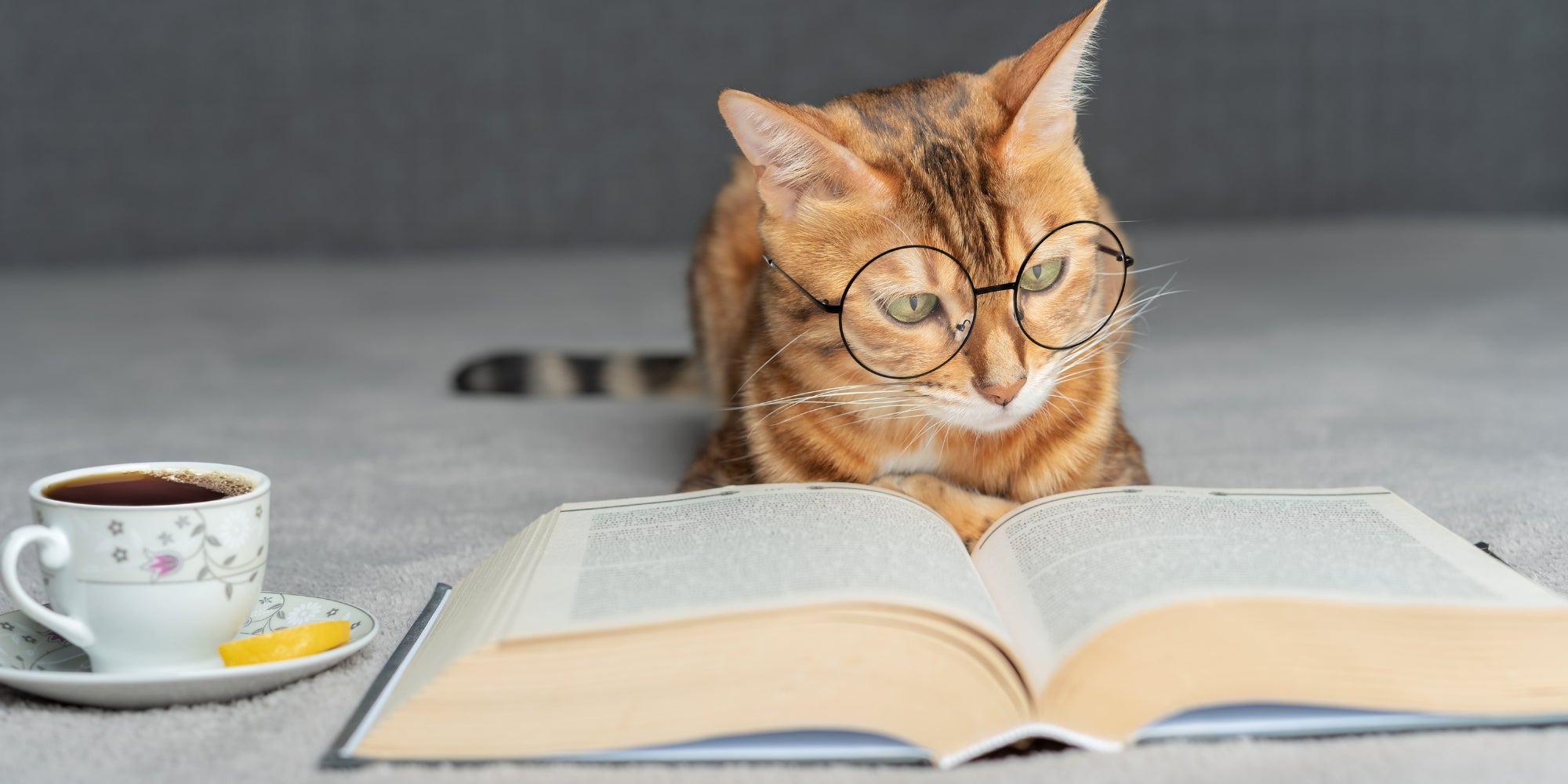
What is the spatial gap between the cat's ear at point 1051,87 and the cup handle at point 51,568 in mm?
839

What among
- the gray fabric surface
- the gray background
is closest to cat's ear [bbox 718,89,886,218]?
the gray fabric surface

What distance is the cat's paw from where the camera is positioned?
115cm

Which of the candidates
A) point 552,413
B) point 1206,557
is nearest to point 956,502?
point 1206,557

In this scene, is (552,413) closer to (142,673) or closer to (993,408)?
(993,408)

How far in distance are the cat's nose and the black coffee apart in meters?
0.59

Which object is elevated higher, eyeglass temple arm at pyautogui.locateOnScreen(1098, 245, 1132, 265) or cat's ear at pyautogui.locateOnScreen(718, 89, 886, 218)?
cat's ear at pyautogui.locateOnScreen(718, 89, 886, 218)

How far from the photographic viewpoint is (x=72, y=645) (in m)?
0.92

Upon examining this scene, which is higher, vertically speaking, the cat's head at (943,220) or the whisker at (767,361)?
the cat's head at (943,220)

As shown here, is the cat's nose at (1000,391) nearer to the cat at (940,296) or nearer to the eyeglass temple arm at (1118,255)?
the cat at (940,296)

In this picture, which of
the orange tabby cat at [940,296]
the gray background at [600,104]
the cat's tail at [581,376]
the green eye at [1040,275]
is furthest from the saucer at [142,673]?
the gray background at [600,104]

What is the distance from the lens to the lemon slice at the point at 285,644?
878 mm

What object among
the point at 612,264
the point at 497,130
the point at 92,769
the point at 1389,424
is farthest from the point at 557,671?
the point at 497,130

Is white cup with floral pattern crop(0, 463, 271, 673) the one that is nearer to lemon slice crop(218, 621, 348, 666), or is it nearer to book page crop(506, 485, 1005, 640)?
lemon slice crop(218, 621, 348, 666)

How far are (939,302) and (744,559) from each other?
1.14ft
